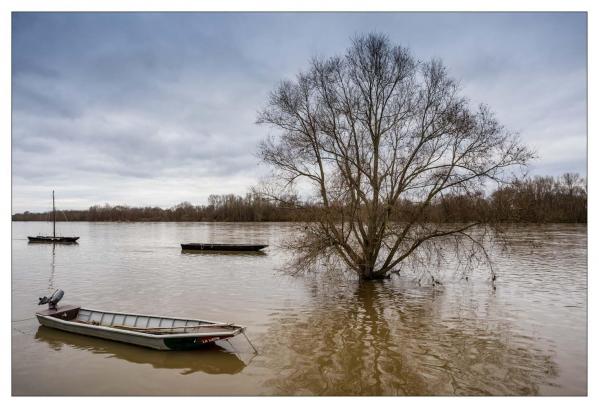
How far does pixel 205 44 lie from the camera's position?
885 cm

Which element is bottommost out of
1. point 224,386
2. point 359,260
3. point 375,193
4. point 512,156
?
point 224,386

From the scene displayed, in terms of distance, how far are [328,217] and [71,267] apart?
707 inches

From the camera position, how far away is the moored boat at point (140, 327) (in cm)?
922

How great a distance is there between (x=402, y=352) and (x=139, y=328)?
6.58 metres

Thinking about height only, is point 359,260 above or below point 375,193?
below

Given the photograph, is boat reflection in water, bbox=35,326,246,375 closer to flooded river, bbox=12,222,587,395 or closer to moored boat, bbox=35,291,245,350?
flooded river, bbox=12,222,587,395

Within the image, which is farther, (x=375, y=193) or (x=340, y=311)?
(x=375, y=193)

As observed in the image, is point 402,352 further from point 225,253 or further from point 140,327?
point 225,253

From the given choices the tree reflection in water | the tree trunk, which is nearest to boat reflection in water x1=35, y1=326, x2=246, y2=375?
the tree reflection in water

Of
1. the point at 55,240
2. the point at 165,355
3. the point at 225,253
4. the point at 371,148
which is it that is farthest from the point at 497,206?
the point at 55,240
